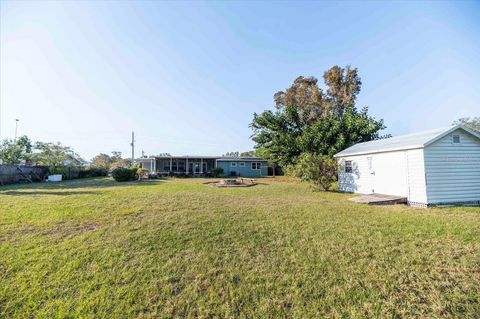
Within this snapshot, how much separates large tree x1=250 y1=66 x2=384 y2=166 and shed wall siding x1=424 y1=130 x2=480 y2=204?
9.00 metres

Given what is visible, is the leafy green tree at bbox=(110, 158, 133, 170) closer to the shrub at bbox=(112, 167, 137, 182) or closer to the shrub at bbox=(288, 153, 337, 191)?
the shrub at bbox=(112, 167, 137, 182)

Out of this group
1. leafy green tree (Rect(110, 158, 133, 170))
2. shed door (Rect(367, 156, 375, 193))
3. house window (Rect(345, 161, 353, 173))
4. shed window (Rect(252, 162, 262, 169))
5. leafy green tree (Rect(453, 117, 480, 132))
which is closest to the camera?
shed door (Rect(367, 156, 375, 193))

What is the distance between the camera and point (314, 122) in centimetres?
Answer: 2197

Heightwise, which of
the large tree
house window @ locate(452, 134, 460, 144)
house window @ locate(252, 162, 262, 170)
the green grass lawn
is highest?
the large tree

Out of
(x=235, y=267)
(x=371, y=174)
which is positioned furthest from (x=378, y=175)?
(x=235, y=267)

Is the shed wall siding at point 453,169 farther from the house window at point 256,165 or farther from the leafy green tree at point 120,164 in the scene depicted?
the leafy green tree at point 120,164

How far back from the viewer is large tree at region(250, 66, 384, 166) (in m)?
18.2

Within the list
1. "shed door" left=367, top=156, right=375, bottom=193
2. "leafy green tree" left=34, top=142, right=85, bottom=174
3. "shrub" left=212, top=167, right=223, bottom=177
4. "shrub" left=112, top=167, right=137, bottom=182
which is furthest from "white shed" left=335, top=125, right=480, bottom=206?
"leafy green tree" left=34, top=142, right=85, bottom=174

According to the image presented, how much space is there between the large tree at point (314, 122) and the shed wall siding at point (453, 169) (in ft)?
29.5

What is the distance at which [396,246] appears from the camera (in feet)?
14.0

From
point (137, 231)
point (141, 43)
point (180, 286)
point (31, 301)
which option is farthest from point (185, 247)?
point (141, 43)

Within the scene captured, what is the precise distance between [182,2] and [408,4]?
11.7 m

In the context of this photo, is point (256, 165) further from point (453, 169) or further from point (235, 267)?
point (235, 267)

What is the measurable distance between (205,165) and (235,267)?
81.5 feet
